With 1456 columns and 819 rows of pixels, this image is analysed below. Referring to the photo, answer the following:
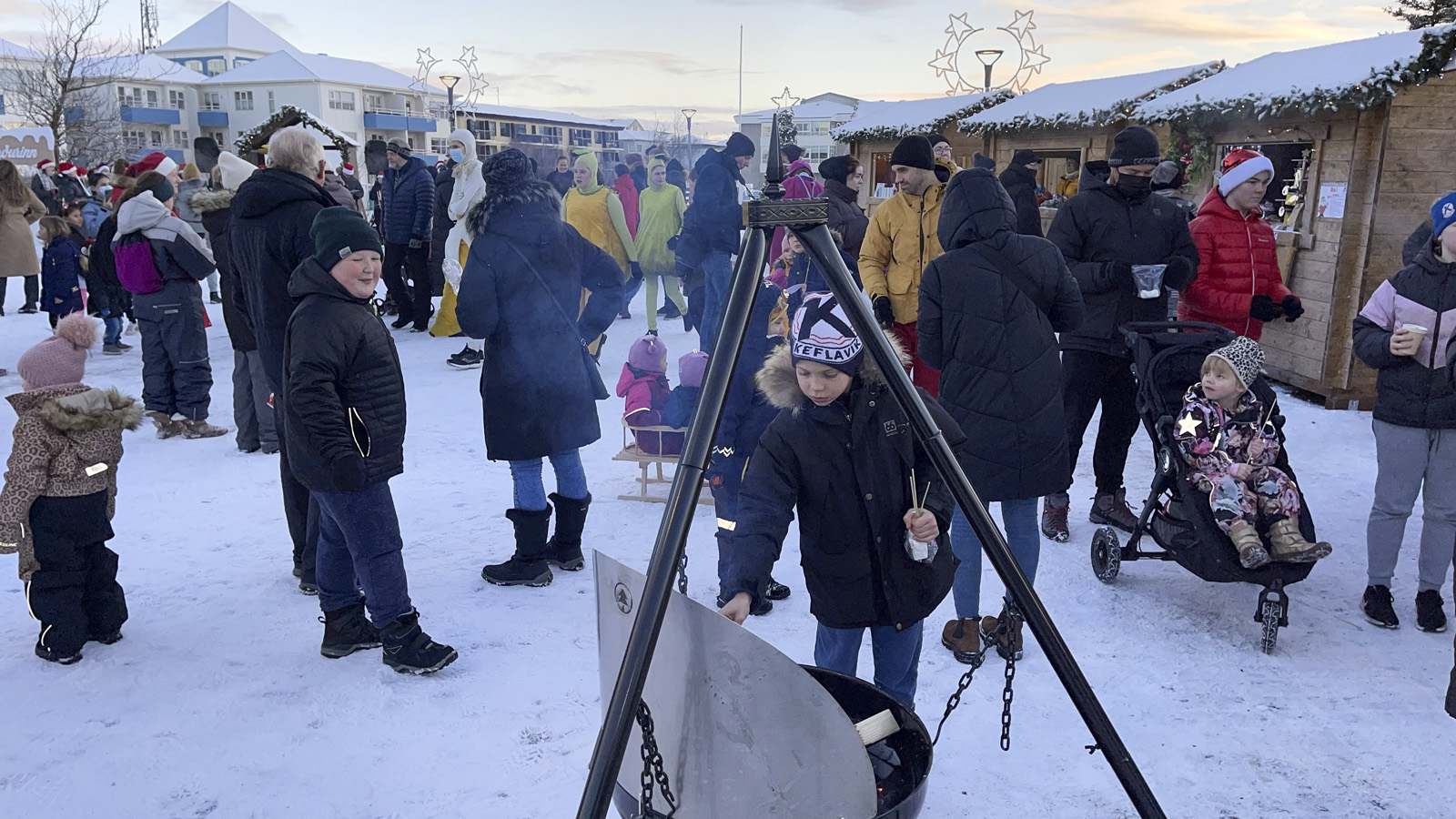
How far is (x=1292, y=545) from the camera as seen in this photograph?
4.00m

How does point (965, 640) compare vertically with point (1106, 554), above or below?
below

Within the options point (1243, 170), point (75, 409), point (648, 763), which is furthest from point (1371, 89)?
point (75, 409)

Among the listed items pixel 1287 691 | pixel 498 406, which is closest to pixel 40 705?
pixel 498 406

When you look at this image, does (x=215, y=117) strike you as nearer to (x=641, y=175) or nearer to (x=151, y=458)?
(x=641, y=175)

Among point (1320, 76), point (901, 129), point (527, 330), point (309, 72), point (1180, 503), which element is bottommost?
point (1180, 503)

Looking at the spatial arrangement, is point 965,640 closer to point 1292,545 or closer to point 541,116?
point 1292,545

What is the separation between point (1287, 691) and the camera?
3.73 m

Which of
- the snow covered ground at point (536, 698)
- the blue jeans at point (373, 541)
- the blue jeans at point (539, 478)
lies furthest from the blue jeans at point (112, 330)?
the blue jeans at point (373, 541)

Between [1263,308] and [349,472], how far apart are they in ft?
15.8

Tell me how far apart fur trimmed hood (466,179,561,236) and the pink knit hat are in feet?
5.54

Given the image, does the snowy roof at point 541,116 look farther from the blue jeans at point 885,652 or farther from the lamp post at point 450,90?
the blue jeans at point 885,652

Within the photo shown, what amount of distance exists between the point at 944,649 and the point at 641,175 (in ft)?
45.9

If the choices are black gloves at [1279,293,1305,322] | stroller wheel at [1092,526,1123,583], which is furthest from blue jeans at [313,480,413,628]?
black gloves at [1279,293,1305,322]

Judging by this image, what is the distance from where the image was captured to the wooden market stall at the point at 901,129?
47.1 feet
